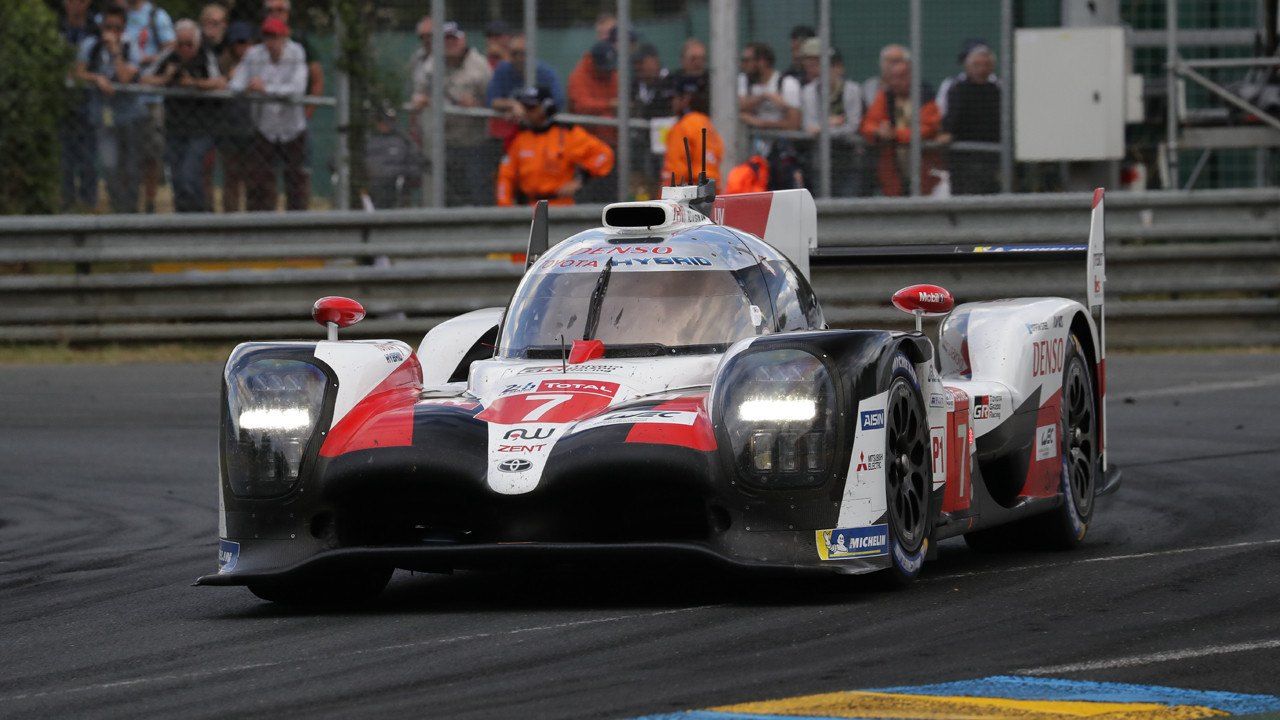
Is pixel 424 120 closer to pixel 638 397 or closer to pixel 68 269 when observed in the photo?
pixel 68 269

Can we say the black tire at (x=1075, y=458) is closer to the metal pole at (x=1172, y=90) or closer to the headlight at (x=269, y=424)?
the headlight at (x=269, y=424)

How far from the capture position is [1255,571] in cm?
719

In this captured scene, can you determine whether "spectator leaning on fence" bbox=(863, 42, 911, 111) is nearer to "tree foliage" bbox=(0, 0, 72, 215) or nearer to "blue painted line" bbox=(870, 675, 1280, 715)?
"tree foliage" bbox=(0, 0, 72, 215)

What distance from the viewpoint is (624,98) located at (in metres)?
17.2

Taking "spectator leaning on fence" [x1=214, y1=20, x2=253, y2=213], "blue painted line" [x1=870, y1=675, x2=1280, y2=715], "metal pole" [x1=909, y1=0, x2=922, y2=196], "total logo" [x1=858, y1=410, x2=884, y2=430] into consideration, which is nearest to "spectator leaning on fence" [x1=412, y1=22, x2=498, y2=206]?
"spectator leaning on fence" [x1=214, y1=20, x2=253, y2=213]

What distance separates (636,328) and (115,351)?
10.6m

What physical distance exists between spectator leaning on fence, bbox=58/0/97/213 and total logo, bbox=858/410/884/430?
1186cm

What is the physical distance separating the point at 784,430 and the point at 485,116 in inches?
442

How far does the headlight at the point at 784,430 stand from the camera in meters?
6.47

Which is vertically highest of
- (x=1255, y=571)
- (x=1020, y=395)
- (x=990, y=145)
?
(x=990, y=145)

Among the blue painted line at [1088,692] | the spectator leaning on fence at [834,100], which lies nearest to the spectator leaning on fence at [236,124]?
the spectator leaning on fence at [834,100]

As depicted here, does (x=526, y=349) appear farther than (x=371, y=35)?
No

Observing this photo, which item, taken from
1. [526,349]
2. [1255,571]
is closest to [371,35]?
[526,349]

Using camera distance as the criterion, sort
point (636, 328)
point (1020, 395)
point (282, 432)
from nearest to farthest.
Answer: point (282, 432) → point (636, 328) → point (1020, 395)
